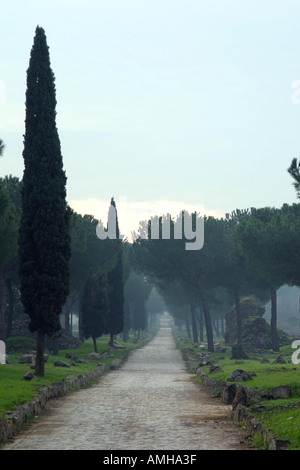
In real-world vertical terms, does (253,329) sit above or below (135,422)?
below

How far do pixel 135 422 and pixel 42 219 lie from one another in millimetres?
17286

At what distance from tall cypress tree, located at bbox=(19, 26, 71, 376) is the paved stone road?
222 inches

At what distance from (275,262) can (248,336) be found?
21.1m

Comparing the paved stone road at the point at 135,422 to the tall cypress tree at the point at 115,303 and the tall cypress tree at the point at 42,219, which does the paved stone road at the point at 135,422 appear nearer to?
the tall cypress tree at the point at 42,219

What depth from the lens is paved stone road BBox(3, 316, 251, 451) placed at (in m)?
14.7

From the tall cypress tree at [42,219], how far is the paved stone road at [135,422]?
5639 mm

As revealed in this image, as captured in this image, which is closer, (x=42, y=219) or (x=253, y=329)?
(x=42, y=219)

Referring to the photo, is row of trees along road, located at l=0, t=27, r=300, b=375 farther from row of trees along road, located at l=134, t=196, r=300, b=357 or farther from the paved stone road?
the paved stone road

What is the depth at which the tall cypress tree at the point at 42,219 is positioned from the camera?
A: 33906 millimetres

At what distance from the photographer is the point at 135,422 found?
60.6 feet

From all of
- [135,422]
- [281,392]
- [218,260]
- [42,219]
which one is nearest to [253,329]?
[218,260]

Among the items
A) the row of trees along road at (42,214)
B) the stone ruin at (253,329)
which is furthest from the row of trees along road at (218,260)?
the row of trees along road at (42,214)

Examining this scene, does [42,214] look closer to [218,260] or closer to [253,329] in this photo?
[218,260]
